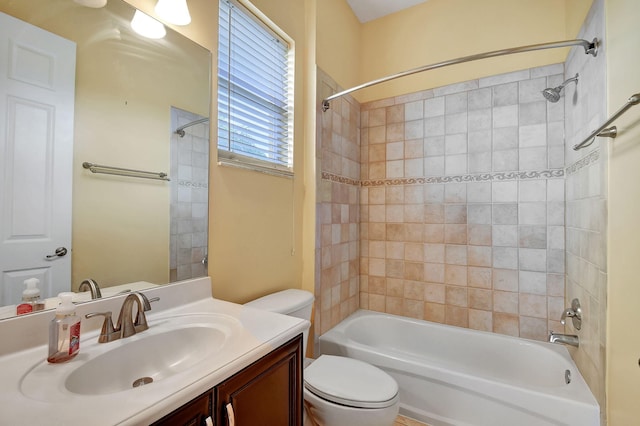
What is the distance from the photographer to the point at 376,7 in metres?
2.41

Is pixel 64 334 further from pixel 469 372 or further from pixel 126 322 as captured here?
pixel 469 372

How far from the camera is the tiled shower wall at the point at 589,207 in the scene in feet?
4.07

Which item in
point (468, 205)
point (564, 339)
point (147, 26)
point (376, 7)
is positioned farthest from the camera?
point (376, 7)

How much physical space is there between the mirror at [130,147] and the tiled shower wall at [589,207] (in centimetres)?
177

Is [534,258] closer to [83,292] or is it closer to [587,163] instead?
[587,163]

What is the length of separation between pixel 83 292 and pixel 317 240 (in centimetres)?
127

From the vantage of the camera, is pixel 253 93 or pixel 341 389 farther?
pixel 253 93

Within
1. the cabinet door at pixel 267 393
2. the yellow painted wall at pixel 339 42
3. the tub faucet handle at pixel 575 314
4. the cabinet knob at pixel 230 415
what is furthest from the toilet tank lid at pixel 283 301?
the yellow painted wall at pixel 339 42

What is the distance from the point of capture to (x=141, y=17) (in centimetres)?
108

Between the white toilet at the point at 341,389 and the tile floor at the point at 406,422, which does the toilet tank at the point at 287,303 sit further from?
the tile floor at the point at 406,422

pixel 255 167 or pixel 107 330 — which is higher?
pixel 255 167

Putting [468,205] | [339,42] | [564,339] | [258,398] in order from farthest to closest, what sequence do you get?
1. [339,42]
2. [468,205]
3. [564,339]
4. [258,398]

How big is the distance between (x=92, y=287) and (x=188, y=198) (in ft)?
1.53

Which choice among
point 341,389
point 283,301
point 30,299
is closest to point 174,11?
point 30,299
